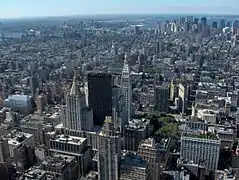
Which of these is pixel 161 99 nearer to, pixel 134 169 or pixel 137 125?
pixel 137 125

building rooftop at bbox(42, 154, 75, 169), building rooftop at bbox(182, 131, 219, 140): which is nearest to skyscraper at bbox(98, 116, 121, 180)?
building rooftop at bbox(42, 154, 75, 169)

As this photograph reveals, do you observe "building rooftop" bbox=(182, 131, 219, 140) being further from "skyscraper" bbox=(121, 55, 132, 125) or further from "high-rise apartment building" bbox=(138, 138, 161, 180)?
"skyscraper" bbox=(121, 55, 132, 125)

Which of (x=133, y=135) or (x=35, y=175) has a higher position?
(x=133, y=135)

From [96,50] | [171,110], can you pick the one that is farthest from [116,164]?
[96,50]

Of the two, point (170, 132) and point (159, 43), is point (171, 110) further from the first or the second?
point (159, 43)

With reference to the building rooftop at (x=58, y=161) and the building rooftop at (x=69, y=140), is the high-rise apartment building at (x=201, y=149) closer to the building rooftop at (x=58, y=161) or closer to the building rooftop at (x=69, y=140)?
A: the building rooftop at (x=69, y=140)

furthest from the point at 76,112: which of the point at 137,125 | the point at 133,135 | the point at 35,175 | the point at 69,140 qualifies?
the point at 35,175

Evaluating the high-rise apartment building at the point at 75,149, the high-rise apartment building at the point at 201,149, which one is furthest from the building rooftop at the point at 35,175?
the high-rise apartment building at the point at 201,149
